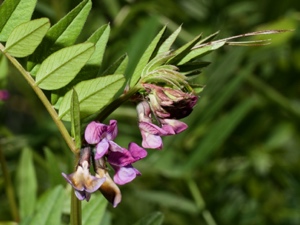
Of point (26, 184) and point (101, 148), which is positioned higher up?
point (101, 148)

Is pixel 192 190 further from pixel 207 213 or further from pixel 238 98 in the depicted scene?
pixel 238 98

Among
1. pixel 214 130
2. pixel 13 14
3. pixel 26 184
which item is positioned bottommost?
pixel 214 130

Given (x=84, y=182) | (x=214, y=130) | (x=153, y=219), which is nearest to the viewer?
(x=84, y=182)

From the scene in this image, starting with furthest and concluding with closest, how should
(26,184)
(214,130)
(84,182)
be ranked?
1. (214,130)
2. (26,184)
3. (84,182)

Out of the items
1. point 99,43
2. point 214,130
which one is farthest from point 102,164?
point 214,130

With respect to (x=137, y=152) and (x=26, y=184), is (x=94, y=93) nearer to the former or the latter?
A: (x=137, y=152)

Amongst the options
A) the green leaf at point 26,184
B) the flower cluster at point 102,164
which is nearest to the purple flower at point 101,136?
the flower cluster at point 102,164
